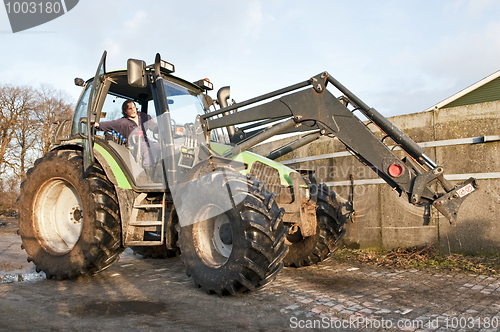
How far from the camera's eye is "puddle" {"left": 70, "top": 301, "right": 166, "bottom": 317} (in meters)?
3.41

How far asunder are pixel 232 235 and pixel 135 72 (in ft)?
7.33

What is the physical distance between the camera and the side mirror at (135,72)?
4.20 metres

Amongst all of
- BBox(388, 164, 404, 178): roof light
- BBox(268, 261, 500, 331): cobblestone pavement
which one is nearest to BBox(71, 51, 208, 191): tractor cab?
BBox(268, 261, 500, 331): cobblestone pavement

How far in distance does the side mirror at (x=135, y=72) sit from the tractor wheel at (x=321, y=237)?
115 inches

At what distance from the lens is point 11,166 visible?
22.5m

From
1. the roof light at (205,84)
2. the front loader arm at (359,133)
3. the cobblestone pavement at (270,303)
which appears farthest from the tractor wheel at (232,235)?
the roof light at (205,84)

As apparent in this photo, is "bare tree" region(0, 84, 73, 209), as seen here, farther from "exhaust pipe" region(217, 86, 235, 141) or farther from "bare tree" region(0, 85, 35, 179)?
"exhaust pipe" region(217, 86, 235, 141)

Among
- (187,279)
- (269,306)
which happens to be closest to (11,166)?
(187,279)

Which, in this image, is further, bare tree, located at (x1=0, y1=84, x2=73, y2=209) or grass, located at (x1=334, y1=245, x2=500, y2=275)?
bare tree, located at (x1=0, y1=84, x2=73, y2=209)

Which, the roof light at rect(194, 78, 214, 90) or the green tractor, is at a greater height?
the roof light at rect(194, 78, 214, 90)

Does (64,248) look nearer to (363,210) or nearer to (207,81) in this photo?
(207,81)

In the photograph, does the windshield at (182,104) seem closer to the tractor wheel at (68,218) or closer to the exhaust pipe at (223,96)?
the exhaust pipe at (223,96)

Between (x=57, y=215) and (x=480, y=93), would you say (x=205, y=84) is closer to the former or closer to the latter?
(x=57, y=215)

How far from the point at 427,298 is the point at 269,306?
1.78m
